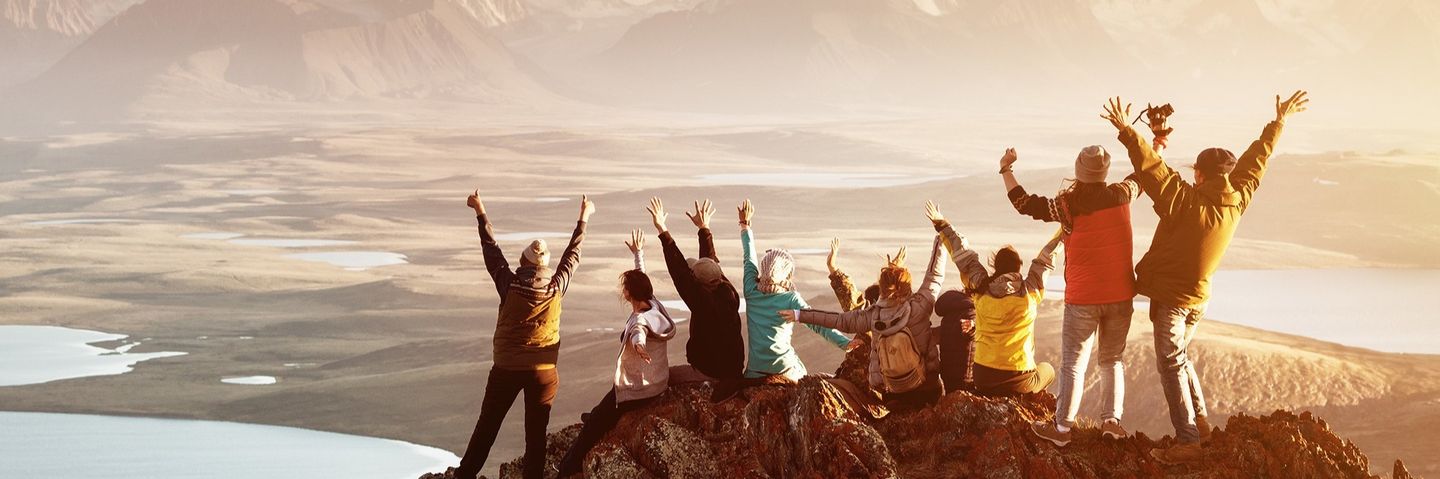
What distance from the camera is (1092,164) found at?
7.20 m

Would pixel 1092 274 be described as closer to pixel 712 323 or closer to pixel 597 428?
pixel 712 323

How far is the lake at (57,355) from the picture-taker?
2879 inches

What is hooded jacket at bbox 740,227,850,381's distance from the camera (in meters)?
8.02

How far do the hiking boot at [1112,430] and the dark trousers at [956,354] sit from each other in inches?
34.7

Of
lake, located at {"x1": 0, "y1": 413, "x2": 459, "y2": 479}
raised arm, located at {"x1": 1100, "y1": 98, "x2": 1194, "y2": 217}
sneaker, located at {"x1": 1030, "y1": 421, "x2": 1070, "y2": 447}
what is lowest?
lake, located at {"x1": 0, "y1": 413, "x2": 459, "y2": 479}

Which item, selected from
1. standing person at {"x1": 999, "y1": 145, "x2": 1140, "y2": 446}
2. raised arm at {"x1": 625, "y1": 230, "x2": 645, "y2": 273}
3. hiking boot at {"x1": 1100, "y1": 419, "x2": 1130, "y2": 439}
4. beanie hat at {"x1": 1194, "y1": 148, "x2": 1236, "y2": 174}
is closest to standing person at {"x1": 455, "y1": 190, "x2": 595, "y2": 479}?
raised arm at {"x1": 625, "y1": 230, "x2": 645, "y2": 273}

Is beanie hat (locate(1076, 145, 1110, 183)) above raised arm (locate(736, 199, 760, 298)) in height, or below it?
above

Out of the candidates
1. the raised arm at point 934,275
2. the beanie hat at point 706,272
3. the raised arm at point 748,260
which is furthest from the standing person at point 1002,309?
the beanie hat at point 706,272

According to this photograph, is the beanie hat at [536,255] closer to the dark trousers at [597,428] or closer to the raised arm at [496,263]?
the raised arm at [496,263]

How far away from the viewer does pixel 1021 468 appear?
7.20 meters

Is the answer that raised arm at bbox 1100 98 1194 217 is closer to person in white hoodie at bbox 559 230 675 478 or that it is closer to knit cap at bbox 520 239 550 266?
person in white hoodie at bbox 559 230 675 478

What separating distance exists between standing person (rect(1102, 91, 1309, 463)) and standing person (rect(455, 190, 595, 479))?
298cm

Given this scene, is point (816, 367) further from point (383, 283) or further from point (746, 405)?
point (383, 283)

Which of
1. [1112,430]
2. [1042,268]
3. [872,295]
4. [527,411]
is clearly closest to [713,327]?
[872,295]
